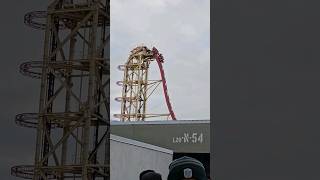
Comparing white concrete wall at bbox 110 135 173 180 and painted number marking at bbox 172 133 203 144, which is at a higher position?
painted number marking at bbox 172 133 203 144

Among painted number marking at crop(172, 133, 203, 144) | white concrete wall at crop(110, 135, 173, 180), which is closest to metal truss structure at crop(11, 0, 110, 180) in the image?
white concrete wall at crop(110, 135, 173, 180)

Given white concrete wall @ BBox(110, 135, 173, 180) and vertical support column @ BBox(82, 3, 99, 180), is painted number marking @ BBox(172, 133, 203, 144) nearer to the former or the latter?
white concrete wall @ BBox(110, 135, 173, 180)

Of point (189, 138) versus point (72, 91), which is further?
point (72, 91)

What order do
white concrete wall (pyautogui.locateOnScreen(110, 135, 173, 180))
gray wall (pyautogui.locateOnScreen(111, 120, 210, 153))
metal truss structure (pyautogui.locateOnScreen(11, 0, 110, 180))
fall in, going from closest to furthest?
1. gray wall (pyautogui.locateOnScreen(111, 120, 210, 153))
2. white concrete wall (pyautogui.locateOnScreen(110, 135, 173, 180))
3. metal truss structure (pyautogui.locateOnScreen(11, 0, 110, 180))

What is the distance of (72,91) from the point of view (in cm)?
285

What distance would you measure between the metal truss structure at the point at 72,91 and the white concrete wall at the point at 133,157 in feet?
2.99


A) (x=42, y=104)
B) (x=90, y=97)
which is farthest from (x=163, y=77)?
(x=42, y=104)

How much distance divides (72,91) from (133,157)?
152 cm

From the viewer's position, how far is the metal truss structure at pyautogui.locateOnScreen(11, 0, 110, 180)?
261cm

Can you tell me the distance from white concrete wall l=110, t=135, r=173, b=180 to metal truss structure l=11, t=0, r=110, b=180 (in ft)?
2.99

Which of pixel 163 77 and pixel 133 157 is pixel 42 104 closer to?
pixel 133 157

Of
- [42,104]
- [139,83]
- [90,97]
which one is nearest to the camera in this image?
[139,83]

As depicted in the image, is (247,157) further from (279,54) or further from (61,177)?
(61,177)

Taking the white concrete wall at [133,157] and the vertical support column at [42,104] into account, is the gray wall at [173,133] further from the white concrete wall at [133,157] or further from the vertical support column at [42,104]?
the vertical support column at [42,104]
